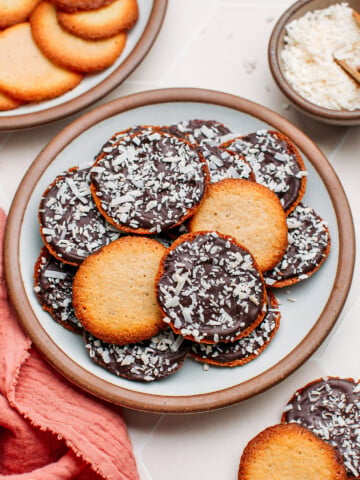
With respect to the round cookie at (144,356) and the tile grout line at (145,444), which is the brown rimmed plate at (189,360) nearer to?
the round cookie at (144,356)

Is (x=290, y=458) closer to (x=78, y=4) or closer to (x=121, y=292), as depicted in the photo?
(x=121, y=292)

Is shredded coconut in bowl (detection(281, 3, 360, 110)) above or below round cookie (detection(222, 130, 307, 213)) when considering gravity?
above

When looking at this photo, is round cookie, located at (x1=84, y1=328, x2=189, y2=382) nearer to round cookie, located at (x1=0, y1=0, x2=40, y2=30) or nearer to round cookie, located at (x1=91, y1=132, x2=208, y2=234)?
round cookie, located at (x1=91, y1=132, x2=208, y2=234)

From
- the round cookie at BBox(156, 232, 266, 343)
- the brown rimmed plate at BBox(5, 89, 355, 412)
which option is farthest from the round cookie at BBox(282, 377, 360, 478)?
the round cookie at BBox(156, 232, 266, 343)

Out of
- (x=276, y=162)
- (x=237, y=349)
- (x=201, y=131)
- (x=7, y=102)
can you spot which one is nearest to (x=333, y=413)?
(x=237, y=349)

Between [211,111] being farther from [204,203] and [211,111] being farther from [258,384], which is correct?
[258,384]

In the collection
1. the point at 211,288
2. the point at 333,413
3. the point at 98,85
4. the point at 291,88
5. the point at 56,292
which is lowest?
the point at 56,292

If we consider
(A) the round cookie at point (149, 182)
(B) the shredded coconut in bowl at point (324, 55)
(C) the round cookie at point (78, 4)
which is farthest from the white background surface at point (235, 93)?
(A) the round cookie at point (149, 182)
